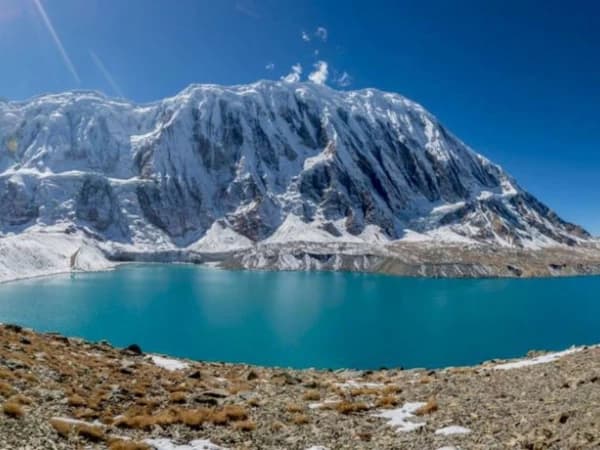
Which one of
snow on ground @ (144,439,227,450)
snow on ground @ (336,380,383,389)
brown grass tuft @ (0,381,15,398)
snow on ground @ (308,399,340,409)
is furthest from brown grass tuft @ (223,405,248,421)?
snow on ground @ (336,380,383,389)

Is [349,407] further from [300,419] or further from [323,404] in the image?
[300,419]

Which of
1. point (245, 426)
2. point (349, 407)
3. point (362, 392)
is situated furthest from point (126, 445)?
point (362, 392)

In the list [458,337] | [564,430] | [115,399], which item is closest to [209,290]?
[458,337]

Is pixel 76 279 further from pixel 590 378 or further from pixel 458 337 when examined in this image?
pixel 590 378

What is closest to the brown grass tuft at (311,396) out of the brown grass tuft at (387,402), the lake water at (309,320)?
the brown grass tuft at (387,402)

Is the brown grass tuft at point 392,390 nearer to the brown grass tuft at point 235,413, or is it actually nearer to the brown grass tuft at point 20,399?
the brown grass tuft at point 235,413
